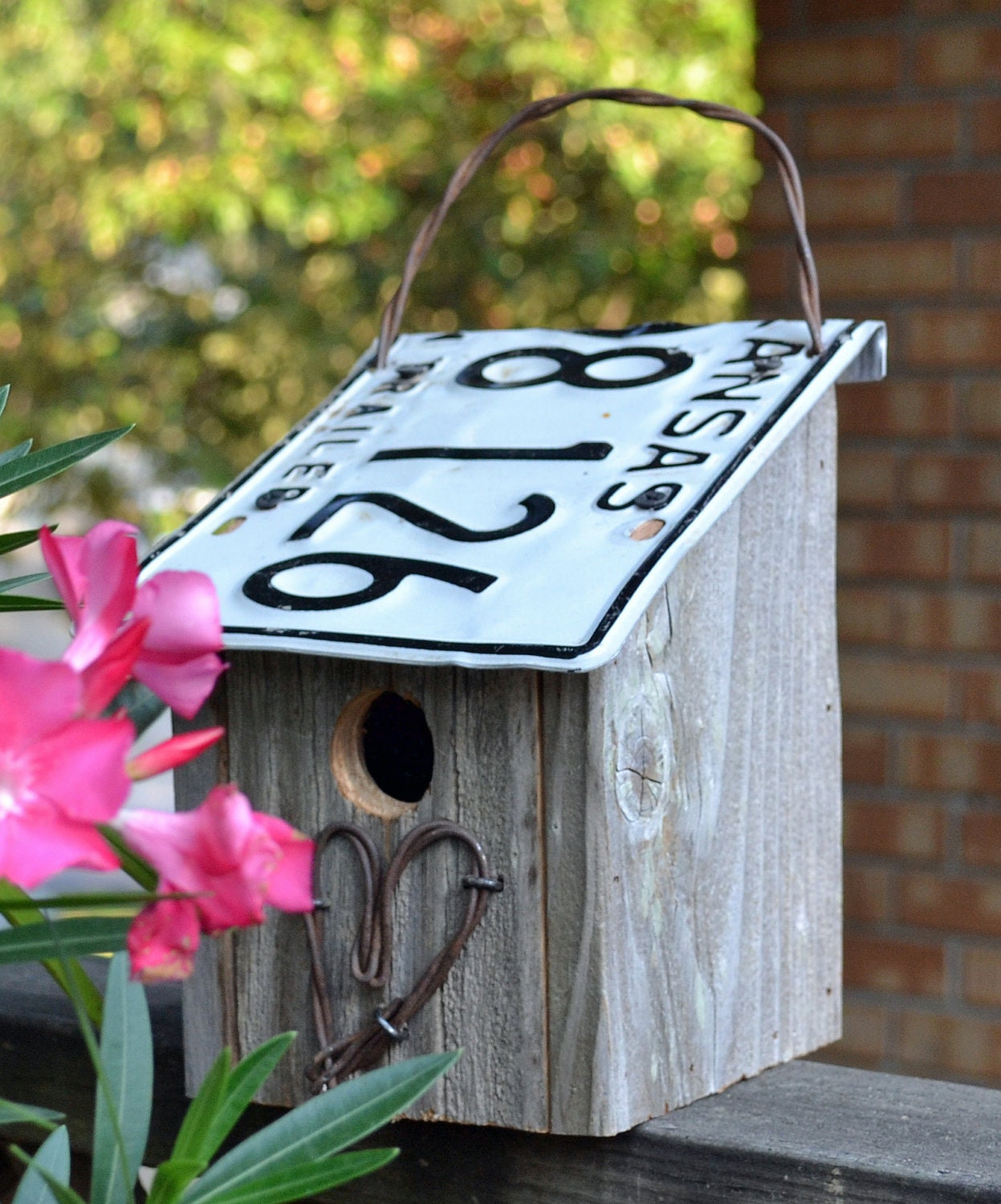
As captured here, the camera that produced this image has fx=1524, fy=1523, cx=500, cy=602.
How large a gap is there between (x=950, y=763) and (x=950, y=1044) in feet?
1.31

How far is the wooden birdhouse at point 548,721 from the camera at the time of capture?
3.10 ft

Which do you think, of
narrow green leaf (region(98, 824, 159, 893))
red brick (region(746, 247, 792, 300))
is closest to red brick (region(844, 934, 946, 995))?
red brick (region(746, 247, 792, 300))

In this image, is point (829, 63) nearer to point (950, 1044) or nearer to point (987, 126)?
point (987, 126)

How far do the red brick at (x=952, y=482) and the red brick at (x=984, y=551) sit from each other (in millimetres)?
24

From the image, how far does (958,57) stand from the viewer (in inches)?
79.7

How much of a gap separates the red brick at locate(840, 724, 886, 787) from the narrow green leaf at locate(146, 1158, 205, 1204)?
5.03 feet

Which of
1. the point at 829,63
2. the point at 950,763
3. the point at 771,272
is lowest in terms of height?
the point at 950,763

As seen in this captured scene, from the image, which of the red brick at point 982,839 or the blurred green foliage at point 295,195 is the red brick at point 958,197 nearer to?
the red brick at point 982,839

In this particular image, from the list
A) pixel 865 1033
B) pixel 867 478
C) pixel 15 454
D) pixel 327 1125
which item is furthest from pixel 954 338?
pixel 327 1125

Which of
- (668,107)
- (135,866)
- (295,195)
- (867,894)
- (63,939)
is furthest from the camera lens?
(295,195)

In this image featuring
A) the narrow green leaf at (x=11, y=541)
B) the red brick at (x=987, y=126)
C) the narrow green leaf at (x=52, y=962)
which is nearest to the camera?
the narrow green leaf at (x=52, y=962)

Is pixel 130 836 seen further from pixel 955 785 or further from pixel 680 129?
pixel 680 129

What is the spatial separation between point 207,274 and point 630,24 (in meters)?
1.85

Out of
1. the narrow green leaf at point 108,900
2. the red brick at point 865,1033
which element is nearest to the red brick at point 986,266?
the red brick at point 865,1033
